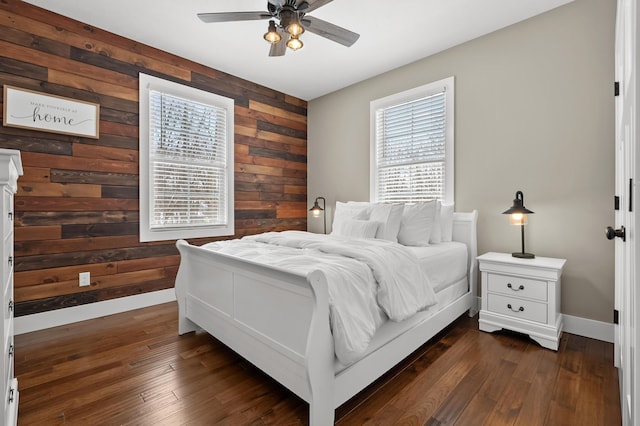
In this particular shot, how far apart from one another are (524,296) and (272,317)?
201 centimetres

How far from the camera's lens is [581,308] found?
8.21 feet

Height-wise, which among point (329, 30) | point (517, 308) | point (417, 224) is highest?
point (329, 30)

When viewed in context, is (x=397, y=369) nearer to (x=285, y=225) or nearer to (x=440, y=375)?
(x=440, y=375)

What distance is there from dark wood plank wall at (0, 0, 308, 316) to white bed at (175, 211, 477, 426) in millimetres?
1006

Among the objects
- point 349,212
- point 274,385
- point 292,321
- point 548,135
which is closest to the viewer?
point 292,321

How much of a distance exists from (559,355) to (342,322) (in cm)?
184

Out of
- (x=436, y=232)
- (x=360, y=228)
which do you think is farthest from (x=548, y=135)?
(x=360, y=228)

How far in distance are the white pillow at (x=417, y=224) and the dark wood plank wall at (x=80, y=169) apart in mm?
2404

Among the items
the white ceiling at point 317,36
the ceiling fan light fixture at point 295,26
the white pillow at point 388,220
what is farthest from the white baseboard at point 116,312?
the ceiling fan light fixture at point 295,26

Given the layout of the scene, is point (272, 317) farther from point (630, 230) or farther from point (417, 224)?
point (417, 224)

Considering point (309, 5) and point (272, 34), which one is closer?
point (309, 5)

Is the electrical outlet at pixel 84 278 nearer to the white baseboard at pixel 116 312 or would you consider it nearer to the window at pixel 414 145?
the white baseboard at pixel 116 312

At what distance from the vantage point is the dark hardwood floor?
5.09 feet

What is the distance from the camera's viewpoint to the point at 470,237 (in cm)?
300
